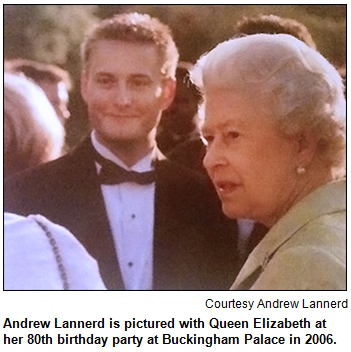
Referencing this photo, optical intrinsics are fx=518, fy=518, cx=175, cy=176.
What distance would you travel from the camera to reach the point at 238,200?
1119mm

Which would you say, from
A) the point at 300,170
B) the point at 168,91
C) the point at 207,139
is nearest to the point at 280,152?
the point at 300,170

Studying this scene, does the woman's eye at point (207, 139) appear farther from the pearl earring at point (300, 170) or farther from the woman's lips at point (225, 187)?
the pearl earring at point (300, 170)

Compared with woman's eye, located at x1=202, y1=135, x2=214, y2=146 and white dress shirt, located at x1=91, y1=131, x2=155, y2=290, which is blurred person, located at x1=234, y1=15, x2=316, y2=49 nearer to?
woman's eye, located at x1=202, y1=135, x2=214, y2=146

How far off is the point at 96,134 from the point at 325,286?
60cm

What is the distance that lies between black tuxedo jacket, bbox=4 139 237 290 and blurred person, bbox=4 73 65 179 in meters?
0.03

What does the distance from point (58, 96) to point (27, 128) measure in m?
0.10

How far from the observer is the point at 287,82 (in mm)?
1075

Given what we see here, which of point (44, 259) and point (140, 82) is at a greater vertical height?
point (140, 82)

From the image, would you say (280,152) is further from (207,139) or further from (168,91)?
(168,91)

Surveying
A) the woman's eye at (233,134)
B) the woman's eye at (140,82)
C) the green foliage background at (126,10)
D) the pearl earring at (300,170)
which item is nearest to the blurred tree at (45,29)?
the green foliage background at (126,10)

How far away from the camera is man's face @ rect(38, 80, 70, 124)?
1139 mm

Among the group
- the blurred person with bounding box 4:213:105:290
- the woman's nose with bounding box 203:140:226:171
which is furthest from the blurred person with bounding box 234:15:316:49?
the blurred person with bounding box 4:213:105:290

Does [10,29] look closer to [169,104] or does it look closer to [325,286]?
[169,104]
